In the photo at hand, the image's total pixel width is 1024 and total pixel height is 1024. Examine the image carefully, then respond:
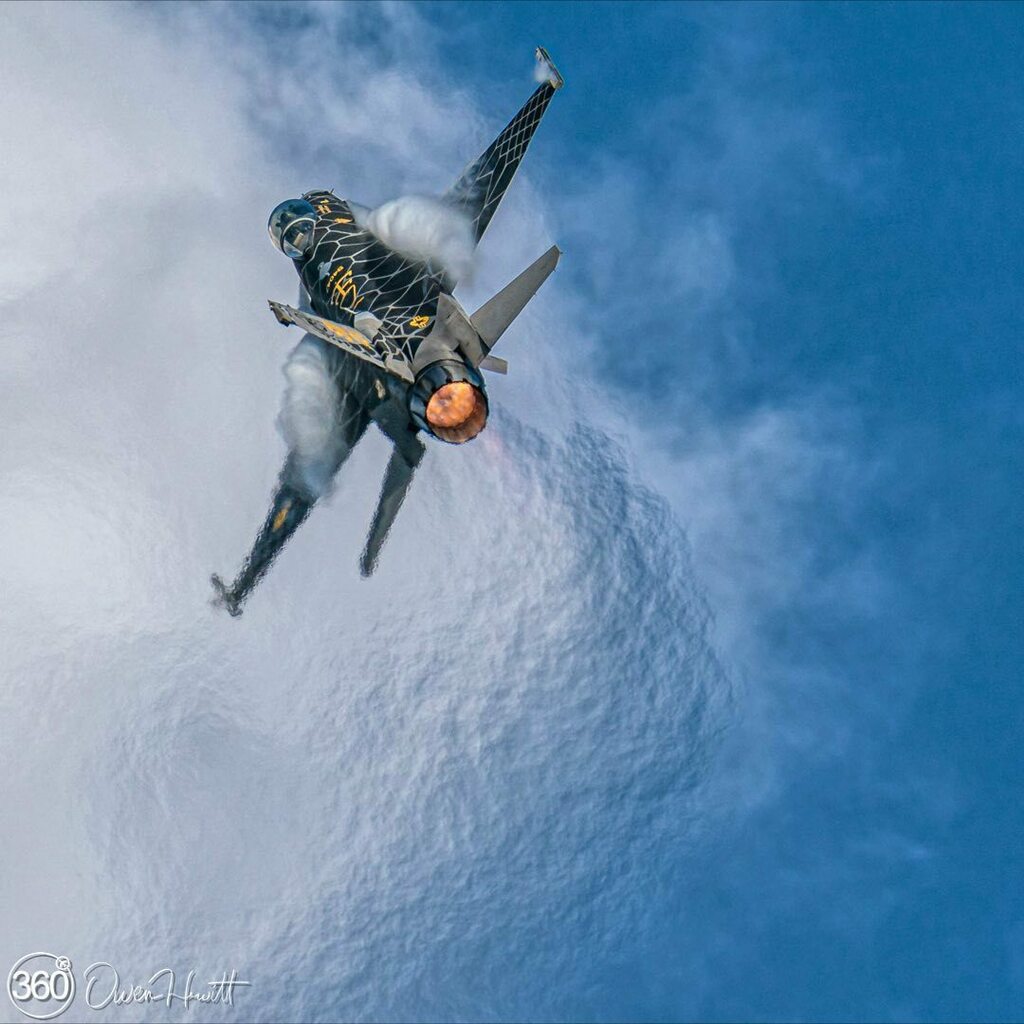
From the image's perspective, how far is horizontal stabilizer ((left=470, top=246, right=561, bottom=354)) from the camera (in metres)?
39.7

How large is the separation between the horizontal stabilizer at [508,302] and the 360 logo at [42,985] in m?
28.7

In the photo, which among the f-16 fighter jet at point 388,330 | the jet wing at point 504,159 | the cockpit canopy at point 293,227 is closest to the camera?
the f-16 fighter jet at point 388,330

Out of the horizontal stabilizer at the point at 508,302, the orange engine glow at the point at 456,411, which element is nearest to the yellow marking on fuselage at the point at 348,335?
the orange engine glow at the point at 456,411

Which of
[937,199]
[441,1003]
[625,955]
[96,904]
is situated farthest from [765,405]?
[96,904]

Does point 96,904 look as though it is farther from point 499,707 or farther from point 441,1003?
point 499,707

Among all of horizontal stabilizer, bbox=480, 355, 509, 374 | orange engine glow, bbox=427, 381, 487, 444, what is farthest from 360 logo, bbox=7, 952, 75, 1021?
horizontal stabilizer, bbox=480, 355, 509, 374

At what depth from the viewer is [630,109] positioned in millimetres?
50312

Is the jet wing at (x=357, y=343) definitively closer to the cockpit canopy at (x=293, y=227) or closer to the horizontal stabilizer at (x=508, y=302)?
the horizontal stabilizer at (x=508, y=302)

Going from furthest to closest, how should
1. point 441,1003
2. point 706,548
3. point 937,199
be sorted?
point 937,199
point 706,548
point 441,1003

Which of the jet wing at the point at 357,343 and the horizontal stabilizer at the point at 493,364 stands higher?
the horizontal stabilizer at the point at 493,364

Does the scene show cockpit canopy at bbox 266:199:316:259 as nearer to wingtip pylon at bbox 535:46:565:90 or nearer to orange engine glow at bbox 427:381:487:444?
orange engine glow at bbox 427:381:487:444

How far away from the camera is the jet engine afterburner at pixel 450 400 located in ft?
126

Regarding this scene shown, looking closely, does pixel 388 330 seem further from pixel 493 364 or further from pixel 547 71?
pixel 547 71

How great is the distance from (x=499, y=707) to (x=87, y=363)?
2264 cm
